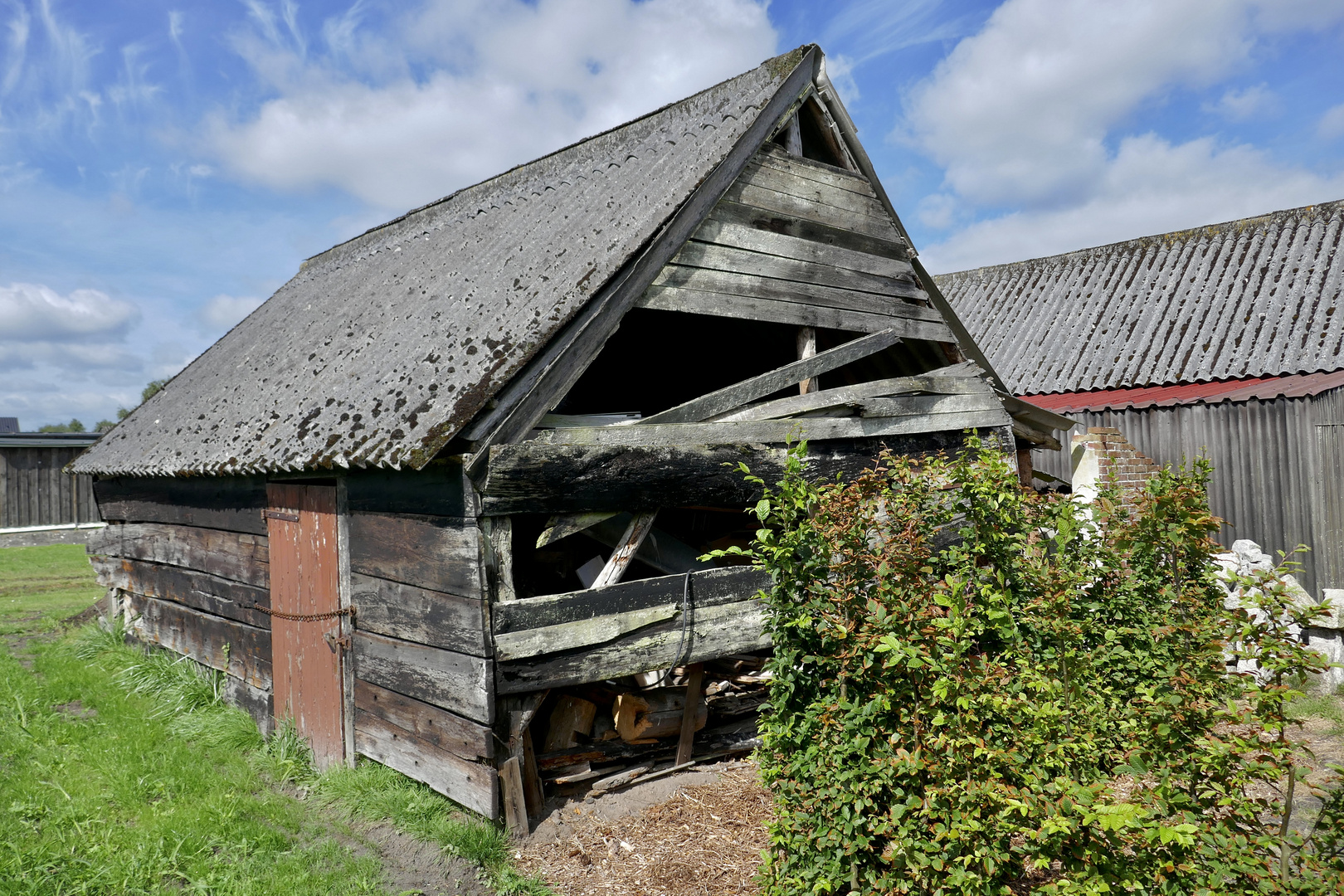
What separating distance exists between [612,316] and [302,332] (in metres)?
4.94

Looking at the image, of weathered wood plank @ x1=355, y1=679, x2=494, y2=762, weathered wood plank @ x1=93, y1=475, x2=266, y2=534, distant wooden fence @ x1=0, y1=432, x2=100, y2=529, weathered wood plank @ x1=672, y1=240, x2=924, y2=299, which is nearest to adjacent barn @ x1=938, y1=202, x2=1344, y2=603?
weathered wood plank @ x1=672, y1=240, x2=924, y2=299

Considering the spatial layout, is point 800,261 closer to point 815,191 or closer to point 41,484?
point 815,191

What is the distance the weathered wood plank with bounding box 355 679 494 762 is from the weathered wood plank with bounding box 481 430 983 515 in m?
0.78

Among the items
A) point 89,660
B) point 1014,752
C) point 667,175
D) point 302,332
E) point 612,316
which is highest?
point 667,175

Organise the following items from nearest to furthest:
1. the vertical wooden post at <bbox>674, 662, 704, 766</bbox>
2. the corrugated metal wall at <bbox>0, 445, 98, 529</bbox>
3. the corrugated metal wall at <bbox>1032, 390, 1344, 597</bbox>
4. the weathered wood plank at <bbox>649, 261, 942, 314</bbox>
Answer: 1. the weathered wood plank at <bbox>649, 261, 942, 314</bbox>
2. the vertical wooden post at <bbox>674, 662, 704, 766</bbox>
3. the corrugated metal wall at <bbox>1032, 390, 1344, 597</bbox>
4. the corrugated metal wall at <bbox>0, 445, 98, 529</bbox>

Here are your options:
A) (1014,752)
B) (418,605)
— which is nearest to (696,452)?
(418,605)

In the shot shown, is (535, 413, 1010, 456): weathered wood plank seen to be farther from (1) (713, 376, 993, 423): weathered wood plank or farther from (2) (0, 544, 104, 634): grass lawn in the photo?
(2) (0, 544, 104, 634): grass lawn

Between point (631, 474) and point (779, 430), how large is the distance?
4.47 feet

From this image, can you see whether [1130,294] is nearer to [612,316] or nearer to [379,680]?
[612,316]

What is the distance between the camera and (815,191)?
6.63 metres

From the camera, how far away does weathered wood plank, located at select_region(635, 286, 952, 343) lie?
566cm

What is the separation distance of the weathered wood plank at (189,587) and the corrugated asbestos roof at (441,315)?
3.61 ft

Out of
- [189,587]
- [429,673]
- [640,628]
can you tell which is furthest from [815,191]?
[189,587]

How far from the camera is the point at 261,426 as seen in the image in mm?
6730
